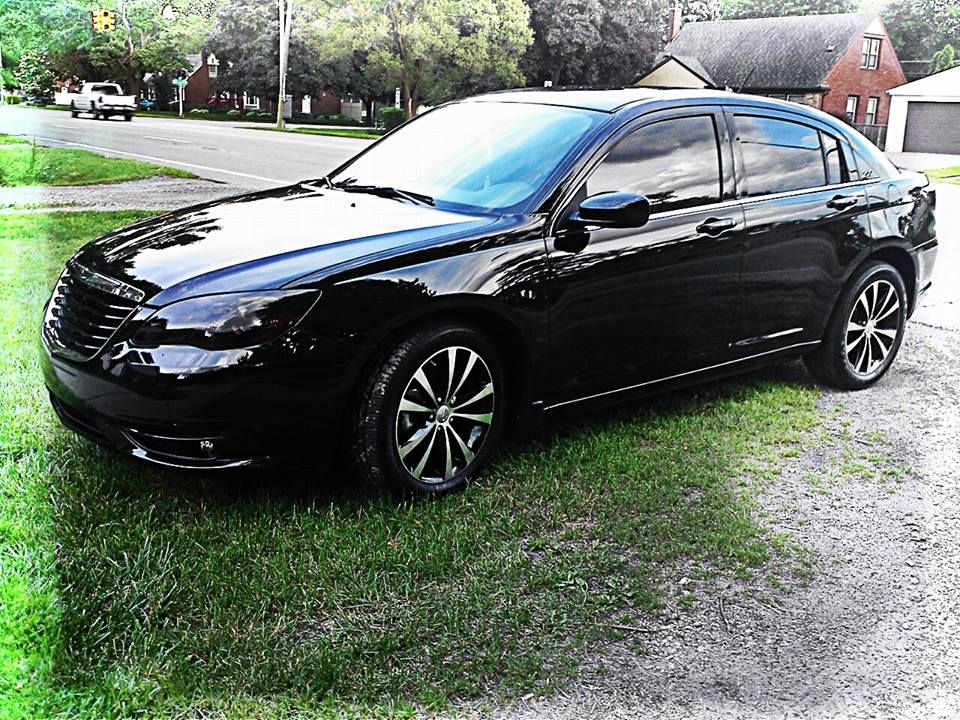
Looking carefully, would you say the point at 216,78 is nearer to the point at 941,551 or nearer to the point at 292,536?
the point at 292,536

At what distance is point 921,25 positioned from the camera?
26.3 ft

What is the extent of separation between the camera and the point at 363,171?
5.13 metres

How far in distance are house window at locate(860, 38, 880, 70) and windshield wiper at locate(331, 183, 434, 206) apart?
4.15 metres

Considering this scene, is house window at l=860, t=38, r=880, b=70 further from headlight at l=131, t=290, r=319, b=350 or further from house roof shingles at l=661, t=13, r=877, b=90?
headlight at l=131, t=290, r=319, b=350

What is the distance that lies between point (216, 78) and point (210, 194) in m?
1.52

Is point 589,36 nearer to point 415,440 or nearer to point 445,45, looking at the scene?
point 445,45

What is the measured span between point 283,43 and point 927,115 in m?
5.09

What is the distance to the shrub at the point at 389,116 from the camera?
261 inches

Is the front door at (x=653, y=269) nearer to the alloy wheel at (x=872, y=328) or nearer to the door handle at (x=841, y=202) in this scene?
the door handle at (x=841, y=202)

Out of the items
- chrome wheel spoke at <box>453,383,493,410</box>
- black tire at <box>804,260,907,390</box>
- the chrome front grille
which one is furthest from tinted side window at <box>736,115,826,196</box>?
the chrome front grille

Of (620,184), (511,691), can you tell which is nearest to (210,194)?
(620,184)

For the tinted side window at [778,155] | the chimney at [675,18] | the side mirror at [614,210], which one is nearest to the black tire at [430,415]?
the side mirror at [614,210]

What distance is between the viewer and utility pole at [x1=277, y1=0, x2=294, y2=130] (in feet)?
27.1

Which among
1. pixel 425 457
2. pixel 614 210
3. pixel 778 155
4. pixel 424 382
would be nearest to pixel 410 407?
pixel 424 382
